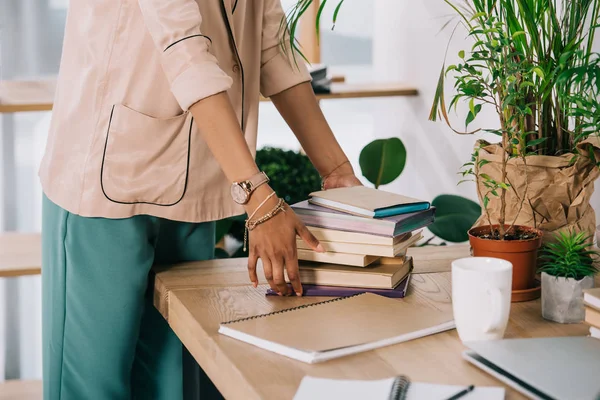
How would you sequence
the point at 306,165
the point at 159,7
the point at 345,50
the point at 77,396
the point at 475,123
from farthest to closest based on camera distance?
A: 1. the point at 345,50
2. the point at 306,165
3. the point at 475,123
4. the point at 77,396
5. the point at 159,7

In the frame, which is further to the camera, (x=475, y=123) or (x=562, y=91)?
(x=475, y=123)

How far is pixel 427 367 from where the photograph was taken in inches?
41.4

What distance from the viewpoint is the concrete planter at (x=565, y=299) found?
3.95 feet

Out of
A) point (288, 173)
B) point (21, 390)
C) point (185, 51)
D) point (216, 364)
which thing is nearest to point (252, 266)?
point (216, 364)

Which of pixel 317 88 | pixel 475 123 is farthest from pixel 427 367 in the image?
pixel 317 88

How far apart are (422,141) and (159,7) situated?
1.99 meters

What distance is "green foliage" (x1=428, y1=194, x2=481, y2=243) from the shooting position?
218cm

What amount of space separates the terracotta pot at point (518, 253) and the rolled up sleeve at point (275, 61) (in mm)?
516

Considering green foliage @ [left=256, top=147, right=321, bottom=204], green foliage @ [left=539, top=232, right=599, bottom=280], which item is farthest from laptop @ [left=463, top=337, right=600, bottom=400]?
green foliage @ [left=256, top=147, right=321, bottom=204]

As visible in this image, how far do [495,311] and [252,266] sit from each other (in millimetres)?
427

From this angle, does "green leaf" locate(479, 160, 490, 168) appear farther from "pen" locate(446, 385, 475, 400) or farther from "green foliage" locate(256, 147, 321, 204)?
"green foliage" locate(256, 147, 321, 204)

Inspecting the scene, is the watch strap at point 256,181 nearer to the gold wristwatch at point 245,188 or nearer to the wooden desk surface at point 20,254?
the gold wristwatch at point 245,188

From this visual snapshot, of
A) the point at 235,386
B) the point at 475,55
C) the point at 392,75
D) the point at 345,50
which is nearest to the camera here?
the point at 235,386

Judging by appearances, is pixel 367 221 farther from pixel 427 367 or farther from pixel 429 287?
pixel 427 367
